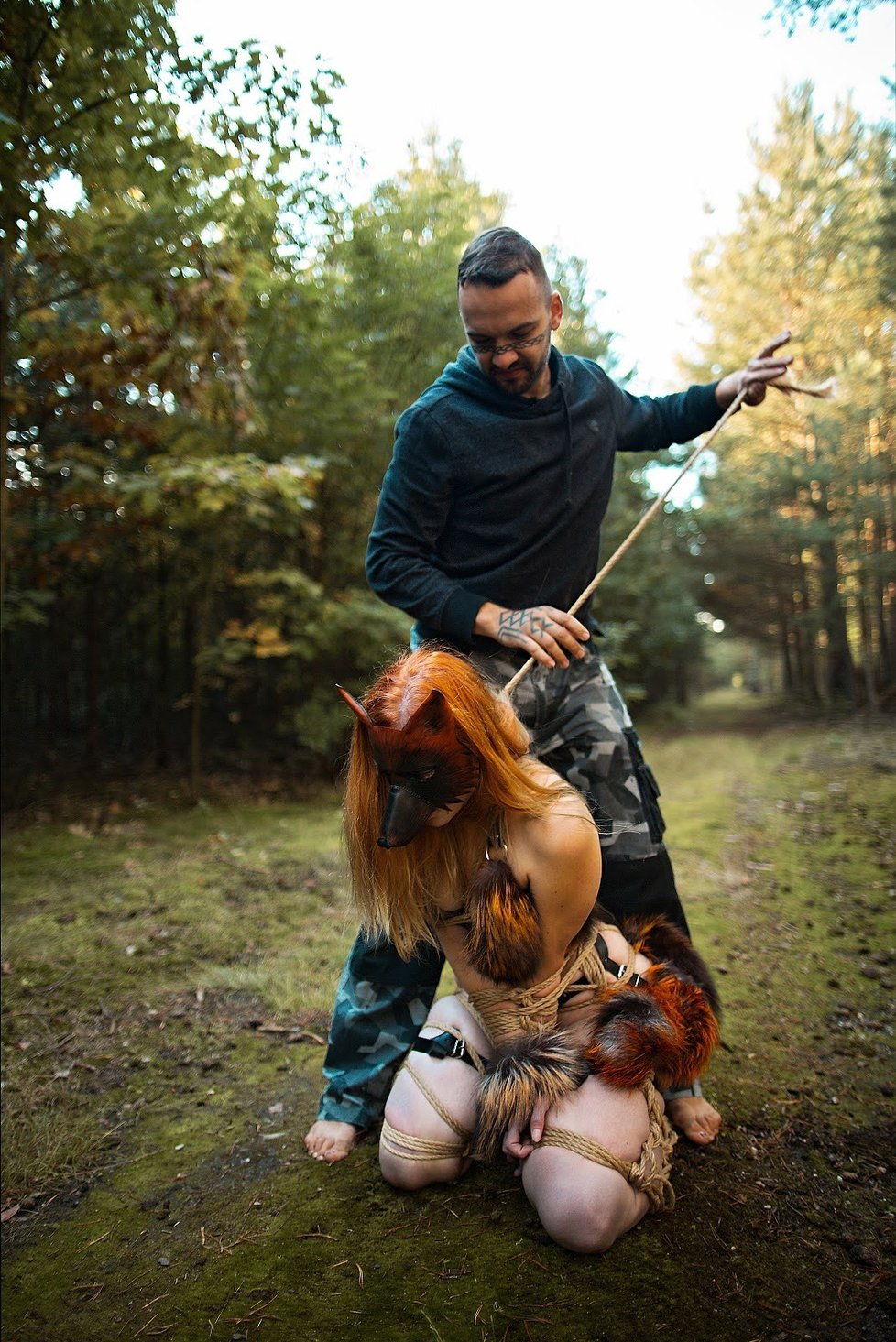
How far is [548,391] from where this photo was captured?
2.20m

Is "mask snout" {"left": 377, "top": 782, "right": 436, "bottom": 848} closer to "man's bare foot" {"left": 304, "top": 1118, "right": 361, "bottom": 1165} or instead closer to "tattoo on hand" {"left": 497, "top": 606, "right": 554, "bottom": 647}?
"tattoo on hand" {"left": 497, "top": 606, "right": 554, "bottom": 647}

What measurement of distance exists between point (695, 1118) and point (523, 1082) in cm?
60

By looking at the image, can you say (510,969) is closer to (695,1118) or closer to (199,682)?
(695,1118)

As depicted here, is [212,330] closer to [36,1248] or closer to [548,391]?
[548,391]

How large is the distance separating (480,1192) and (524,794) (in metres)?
0.96

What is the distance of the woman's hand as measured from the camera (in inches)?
68.9

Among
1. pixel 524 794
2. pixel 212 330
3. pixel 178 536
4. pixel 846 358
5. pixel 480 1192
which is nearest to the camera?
pixel 524 794

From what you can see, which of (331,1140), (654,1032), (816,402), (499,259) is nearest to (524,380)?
(499,259)

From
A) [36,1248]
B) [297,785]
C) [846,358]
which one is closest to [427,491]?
[36,1248]

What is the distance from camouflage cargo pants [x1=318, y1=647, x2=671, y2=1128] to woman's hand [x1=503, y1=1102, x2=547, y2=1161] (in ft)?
1.75

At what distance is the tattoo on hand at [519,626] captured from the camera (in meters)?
1.92

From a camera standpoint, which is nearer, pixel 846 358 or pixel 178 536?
pixel 178 536

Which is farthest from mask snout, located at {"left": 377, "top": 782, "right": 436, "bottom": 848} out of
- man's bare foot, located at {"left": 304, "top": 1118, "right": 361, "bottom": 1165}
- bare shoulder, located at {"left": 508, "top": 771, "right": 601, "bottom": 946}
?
man's bare foot, located at {"left": 304, "top": 1118, "right": 361, "bottom": 1165}

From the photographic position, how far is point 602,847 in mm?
2152
